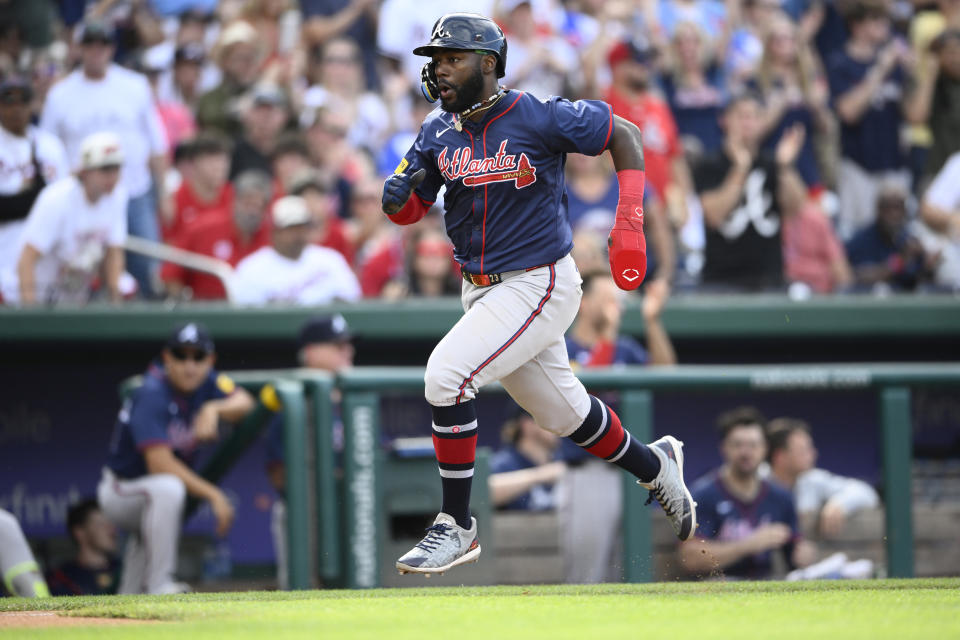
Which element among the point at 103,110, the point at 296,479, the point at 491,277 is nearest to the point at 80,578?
the point at 296,479

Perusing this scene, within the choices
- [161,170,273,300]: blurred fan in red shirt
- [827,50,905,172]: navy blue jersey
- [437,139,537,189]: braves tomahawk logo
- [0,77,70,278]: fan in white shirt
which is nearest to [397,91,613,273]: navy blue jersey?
[437,139,537,189]: braves tomahawk logo

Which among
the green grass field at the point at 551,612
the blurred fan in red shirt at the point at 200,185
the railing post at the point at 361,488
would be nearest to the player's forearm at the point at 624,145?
the green grass field at the point at 551,612

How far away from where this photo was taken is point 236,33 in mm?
8898

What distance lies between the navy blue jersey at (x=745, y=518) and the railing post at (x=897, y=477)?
0.46 meters

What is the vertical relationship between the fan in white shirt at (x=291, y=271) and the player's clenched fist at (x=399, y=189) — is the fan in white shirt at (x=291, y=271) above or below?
below

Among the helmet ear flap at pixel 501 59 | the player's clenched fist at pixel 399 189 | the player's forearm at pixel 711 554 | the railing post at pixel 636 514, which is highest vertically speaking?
the helmet ear flap at pixel 501 59

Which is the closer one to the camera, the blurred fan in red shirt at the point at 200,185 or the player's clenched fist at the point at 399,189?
the player's clenched fist at the point at 399,189

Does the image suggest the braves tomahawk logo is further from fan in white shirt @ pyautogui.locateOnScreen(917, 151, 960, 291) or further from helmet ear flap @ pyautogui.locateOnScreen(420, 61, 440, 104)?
fan in white shirt @ pyautogui.locateOnScreen(917, 151, 960, 291)

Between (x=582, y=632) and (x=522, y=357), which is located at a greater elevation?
(x=522, y=357)

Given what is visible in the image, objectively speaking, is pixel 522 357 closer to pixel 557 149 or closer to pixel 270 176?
pixel 557 149

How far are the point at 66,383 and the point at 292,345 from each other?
135 centimetres

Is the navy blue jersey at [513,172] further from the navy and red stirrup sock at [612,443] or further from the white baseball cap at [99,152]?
the white baseball cap at [99,152]

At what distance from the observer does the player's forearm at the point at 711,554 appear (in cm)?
646

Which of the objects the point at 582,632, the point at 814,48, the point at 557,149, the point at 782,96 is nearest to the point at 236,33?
the point at 782,96
